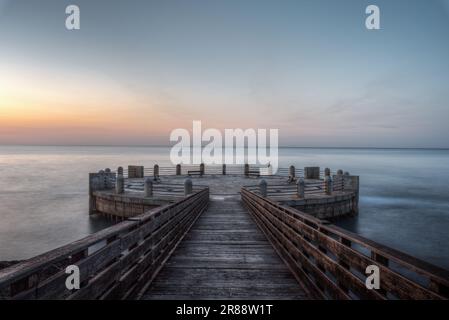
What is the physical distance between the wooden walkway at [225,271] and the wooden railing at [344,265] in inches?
15.3

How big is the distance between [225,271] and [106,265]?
2.43 meters

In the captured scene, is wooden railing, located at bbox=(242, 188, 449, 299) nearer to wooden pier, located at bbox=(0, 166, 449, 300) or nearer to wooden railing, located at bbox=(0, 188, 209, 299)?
wooden pier, located at bbox=(0, 166, 449, 300)

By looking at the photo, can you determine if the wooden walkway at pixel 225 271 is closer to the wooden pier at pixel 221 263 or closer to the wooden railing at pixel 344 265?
the wooden pier at pixel 221 263

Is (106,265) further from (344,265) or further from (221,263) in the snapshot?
(344,265)

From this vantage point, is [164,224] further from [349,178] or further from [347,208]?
[349,178]

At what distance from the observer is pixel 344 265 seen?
3648 millimetres

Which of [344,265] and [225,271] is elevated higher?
[344,265]

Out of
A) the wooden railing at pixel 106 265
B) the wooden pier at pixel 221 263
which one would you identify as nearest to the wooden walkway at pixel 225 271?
the wooden pier at pixel 221 263

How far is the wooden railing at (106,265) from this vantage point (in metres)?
2.24

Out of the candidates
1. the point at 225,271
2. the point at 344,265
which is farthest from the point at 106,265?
the point at 344,265
